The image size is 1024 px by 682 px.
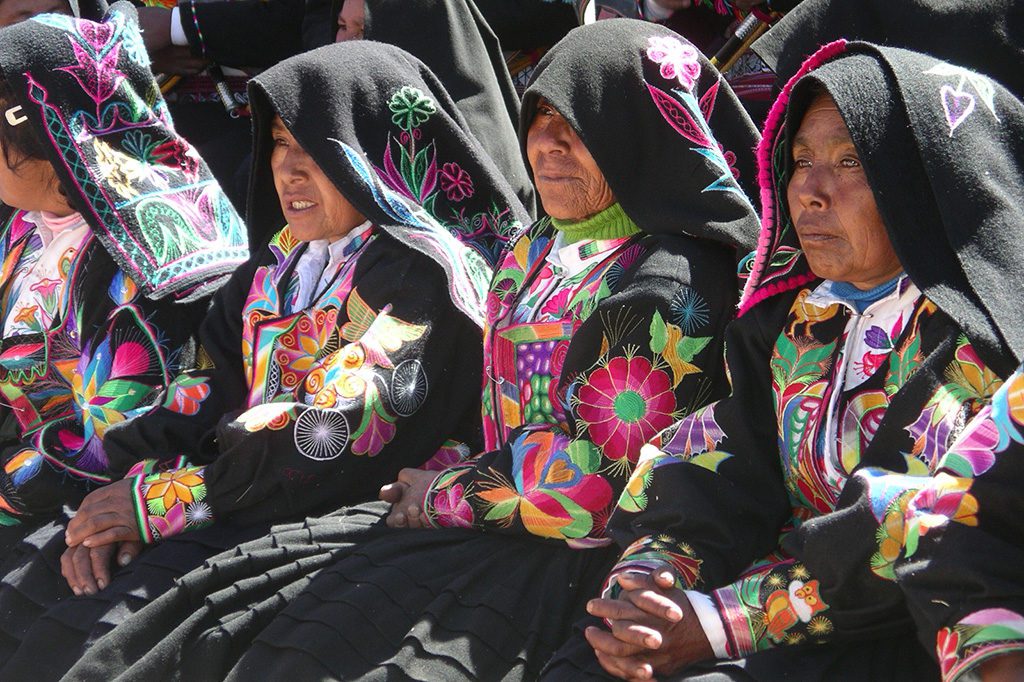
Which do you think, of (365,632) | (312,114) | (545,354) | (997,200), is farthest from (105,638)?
(997,200)

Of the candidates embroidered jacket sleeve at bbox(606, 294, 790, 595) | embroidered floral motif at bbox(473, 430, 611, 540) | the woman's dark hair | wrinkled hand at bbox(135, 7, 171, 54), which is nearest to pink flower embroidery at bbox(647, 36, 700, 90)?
embroidered jacket sleeve at bbox(606, 294, 790, 595)

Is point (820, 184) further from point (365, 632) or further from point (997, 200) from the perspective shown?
point (365, 632)

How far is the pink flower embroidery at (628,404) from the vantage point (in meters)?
3.00

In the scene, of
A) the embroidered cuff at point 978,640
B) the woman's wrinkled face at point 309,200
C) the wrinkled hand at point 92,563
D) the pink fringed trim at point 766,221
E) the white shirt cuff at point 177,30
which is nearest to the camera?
the embroidered cuff at point 978,640

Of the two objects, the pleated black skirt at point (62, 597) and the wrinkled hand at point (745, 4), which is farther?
the wrinkled hand at point (745, 4)

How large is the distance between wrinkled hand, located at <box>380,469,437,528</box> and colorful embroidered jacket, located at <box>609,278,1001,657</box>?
62 cm

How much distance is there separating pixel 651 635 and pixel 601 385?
691mm

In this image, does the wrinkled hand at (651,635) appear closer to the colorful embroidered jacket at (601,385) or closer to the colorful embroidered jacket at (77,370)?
the colorful embroidered jacket at (601,385)

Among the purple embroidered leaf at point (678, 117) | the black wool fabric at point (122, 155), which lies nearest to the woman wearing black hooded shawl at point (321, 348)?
the black wool fabric at point (122, 155)

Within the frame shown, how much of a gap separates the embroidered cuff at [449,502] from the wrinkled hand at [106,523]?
0.80 m

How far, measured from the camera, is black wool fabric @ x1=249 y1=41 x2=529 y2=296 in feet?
11.9

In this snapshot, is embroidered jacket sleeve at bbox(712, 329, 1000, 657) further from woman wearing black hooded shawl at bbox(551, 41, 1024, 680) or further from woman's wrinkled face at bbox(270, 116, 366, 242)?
woman's wrinkled face at bbox(270, 116, 366, 242)

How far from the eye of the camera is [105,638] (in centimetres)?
309

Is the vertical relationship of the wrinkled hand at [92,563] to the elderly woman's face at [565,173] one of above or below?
below
